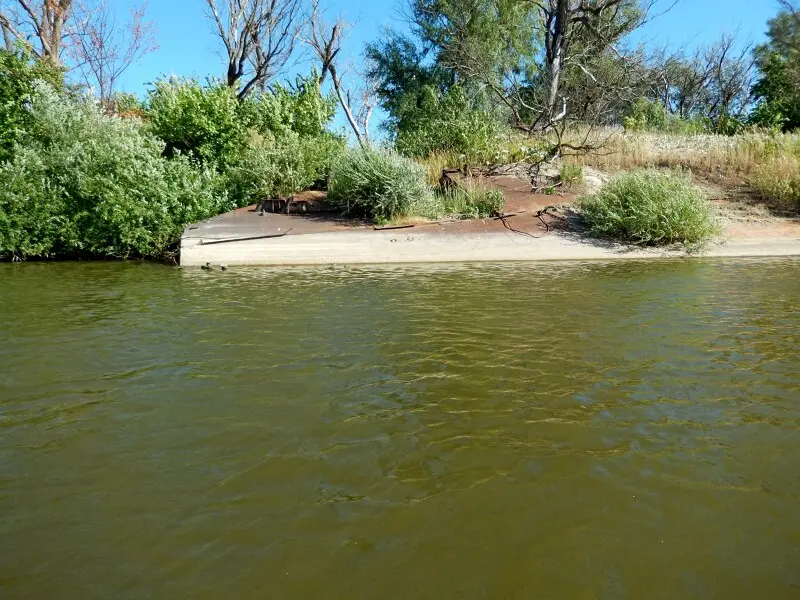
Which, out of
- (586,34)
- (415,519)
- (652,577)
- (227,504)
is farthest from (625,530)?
(586,34)

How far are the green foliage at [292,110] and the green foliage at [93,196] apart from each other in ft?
14.9

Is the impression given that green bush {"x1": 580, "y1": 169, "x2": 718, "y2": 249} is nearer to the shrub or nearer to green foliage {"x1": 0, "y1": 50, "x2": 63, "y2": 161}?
the shrub

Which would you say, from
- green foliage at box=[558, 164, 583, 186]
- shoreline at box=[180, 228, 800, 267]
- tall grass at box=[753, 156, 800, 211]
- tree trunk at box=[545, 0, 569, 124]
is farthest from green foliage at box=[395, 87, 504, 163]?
tall grass at box=[753, 156, 800, 211]

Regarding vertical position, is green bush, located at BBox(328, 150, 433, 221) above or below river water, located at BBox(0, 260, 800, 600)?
above

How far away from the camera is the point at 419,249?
1238 centimetres

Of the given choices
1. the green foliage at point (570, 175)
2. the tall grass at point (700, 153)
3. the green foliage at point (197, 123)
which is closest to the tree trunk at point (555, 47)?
the tall grass at point (700, 153)

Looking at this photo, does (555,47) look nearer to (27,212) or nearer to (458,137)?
(458,137)

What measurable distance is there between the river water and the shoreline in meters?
5.36

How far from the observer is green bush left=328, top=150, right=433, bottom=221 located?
529 inches

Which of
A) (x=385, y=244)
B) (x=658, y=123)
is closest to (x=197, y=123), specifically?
(x=385, y=244)

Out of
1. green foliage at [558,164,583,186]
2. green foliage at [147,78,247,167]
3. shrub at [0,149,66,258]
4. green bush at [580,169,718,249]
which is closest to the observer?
shrub at [0,149,66,258]

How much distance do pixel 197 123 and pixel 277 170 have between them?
9.17 ft

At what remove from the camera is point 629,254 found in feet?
41.1

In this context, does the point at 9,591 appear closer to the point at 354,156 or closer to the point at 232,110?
the point at 354,156
